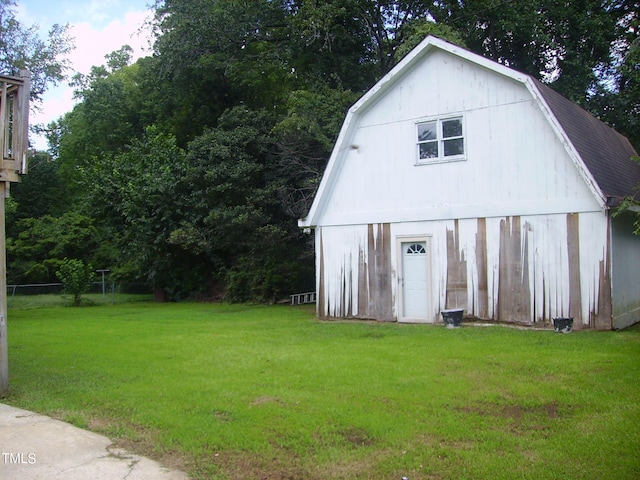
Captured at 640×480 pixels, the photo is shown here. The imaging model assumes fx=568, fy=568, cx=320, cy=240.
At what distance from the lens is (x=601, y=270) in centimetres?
1182

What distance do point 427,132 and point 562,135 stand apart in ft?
10.7

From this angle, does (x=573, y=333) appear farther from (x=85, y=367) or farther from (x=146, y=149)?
(x=146, y=149)

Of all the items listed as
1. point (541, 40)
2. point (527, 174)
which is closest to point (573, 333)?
point (527, 174)

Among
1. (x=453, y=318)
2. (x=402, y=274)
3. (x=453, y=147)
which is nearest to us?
(x=453, y=318)

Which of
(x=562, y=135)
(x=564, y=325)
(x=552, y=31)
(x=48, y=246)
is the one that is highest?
(x=552, y=31)

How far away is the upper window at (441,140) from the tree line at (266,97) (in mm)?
5945

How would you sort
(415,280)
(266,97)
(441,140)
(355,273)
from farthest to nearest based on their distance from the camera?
(266,97) < (355,273) < (415,280) < (441,140)

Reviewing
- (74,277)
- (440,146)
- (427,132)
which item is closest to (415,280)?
(440,146)

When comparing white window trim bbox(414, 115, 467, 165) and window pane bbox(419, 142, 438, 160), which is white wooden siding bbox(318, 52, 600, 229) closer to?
white window trim bbox(414, 115, 467, 165)

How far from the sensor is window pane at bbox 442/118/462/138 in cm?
1373

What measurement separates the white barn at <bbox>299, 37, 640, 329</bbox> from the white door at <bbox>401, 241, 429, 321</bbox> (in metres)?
0.03

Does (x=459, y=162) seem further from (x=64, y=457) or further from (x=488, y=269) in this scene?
(x=64, y=457)

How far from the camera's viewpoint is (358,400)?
21.9 feet

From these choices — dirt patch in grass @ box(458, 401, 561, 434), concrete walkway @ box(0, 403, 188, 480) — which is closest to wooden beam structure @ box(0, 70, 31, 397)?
concrete walkway @ box(0, 403, 188, 480)
